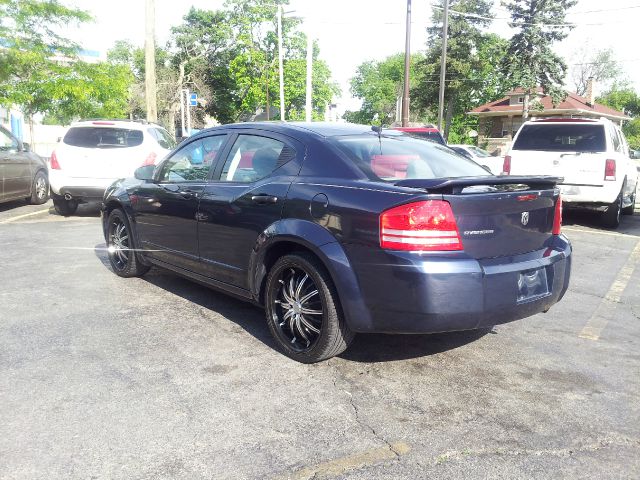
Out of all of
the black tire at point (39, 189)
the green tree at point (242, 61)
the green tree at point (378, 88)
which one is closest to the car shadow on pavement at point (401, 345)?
the black tire at point (39, 189)

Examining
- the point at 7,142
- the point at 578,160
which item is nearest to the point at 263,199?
the point at 578,160

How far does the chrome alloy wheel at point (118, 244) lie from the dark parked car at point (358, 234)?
1.27 m

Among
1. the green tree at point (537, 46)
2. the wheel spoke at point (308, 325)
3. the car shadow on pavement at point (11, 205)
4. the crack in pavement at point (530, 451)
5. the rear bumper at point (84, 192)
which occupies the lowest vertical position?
the crack in pavement at point (530, 451)

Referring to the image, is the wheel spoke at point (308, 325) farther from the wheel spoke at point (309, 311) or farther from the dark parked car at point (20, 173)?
the dark parked car at point (20, 173)

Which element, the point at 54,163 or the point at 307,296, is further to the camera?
the point at 54,163

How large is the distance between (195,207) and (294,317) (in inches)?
54.1

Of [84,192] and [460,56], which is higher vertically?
[460,56]

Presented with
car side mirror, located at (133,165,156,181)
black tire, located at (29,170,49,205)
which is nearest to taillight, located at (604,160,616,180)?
car side mirror, located at (133,165,156,181)

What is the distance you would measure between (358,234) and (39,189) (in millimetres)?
10489

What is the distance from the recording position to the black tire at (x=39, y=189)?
11875 millimetres

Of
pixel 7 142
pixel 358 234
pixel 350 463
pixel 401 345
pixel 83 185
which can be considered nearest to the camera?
pixel 350 463

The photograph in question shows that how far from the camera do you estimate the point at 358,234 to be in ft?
11.3

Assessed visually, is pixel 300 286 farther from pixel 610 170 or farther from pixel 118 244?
pixel 610 170

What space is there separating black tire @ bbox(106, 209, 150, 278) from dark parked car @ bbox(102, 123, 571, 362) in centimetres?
111
